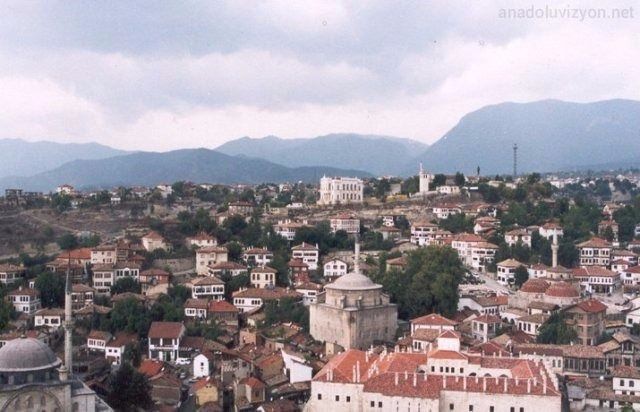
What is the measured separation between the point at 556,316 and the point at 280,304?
1062 centimetres

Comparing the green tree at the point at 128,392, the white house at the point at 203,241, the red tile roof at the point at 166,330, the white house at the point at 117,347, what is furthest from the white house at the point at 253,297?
the green tree at the point at 128,392

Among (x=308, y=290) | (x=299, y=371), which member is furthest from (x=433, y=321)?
(x=308, y=290)

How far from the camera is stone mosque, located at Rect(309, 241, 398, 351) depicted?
25.9m

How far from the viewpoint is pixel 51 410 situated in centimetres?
1784

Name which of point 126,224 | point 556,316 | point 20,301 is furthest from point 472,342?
point 126,224

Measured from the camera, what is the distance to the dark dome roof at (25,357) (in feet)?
57.9

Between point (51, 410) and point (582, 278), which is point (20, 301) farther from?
point (582, 278)

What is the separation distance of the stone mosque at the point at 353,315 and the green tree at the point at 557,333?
17.2 feet

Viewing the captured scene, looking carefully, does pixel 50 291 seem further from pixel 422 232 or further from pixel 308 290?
pixel 422 232

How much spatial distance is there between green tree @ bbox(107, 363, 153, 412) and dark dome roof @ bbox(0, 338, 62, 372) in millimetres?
2510

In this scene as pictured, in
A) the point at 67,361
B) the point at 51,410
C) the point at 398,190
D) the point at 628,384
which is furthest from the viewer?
the point at 398,190

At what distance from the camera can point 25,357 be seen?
58.3 feet

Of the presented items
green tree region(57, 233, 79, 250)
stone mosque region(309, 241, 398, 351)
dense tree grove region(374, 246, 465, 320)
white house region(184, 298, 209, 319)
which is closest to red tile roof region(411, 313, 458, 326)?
stone mosque region(309, 241, 398, 351)

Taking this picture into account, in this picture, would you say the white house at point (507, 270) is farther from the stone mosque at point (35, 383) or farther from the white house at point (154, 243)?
the stone mosque at point (35, 383)
